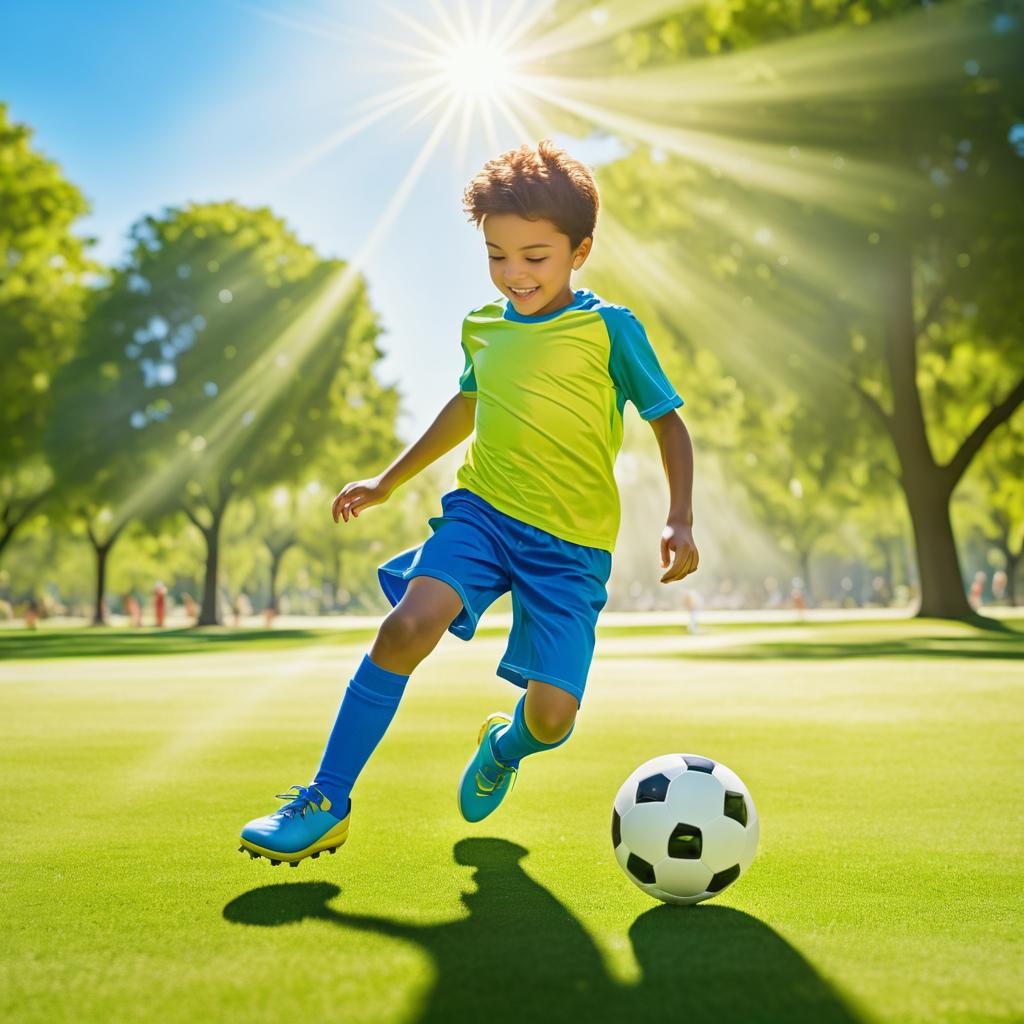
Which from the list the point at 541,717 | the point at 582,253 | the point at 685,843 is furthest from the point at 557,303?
the point at 685,843

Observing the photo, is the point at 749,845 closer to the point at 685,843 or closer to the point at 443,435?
the point at 685,843

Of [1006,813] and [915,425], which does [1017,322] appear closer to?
[915,425]

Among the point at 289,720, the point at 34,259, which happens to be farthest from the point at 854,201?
the point at 34,259

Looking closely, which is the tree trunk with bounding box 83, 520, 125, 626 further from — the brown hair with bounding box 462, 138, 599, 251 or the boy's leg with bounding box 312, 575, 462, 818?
the boy's leg with bounding box 312, 575, 462, 818

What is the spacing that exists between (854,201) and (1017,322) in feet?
15.1

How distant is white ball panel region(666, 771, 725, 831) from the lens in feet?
12.1

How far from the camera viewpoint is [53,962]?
112 inches

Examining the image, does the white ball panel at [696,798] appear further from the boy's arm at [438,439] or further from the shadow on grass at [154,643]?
the shadow on grass at [154,643]

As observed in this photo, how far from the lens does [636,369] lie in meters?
4.45

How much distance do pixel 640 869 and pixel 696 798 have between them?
0.36m

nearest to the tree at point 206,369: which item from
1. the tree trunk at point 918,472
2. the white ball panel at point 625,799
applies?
the tree trunk at point 918,472

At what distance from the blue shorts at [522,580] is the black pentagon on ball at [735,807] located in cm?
70

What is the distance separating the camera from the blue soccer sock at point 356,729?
388 centimetres

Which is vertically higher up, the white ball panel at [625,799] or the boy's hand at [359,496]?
the boy's hand at [359,496]
